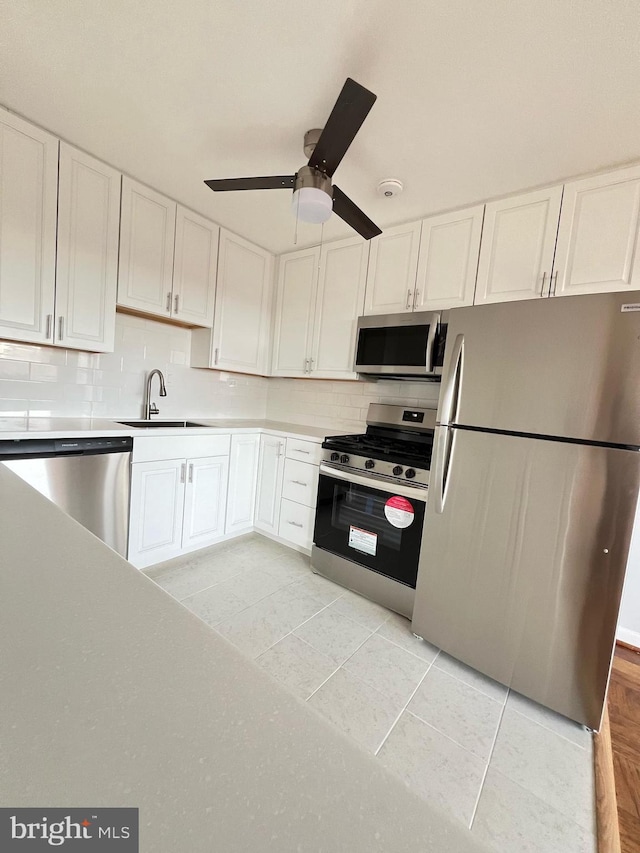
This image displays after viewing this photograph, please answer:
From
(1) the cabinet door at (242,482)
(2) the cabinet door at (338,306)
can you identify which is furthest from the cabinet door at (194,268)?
(1) the cabinet door at (242,482)

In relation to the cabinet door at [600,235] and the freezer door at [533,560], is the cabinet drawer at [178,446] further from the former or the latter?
the cabinet door at [600,235]

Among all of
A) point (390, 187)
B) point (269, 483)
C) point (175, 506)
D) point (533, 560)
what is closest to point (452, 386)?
point (533, 560)

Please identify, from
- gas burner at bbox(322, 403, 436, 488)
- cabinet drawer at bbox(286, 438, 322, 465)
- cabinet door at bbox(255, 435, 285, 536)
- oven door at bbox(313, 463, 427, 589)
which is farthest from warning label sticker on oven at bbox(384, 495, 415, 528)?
cabinet door at bbox(255, 435, 285, 536)

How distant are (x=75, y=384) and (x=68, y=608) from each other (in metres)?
2.43

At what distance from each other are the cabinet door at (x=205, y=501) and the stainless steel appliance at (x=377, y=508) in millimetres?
741

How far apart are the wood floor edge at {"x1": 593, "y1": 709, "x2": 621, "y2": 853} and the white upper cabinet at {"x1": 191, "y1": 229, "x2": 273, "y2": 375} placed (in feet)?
9.76

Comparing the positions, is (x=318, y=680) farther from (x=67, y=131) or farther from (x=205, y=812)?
(x=67, y=131)

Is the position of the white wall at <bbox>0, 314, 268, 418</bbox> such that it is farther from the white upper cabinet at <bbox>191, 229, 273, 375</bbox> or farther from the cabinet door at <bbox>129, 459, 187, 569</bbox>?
the cabinet door at <bbox>129, 459, 187, 569</bbox>

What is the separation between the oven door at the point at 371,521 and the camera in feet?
6.57

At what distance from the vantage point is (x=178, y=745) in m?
0.24

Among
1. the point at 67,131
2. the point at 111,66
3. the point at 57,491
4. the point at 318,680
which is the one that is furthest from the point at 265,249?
the point at 318,680

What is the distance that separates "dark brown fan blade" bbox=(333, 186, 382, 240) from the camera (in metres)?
1.60

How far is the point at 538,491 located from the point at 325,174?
5.33ft

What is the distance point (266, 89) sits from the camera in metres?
1.48
